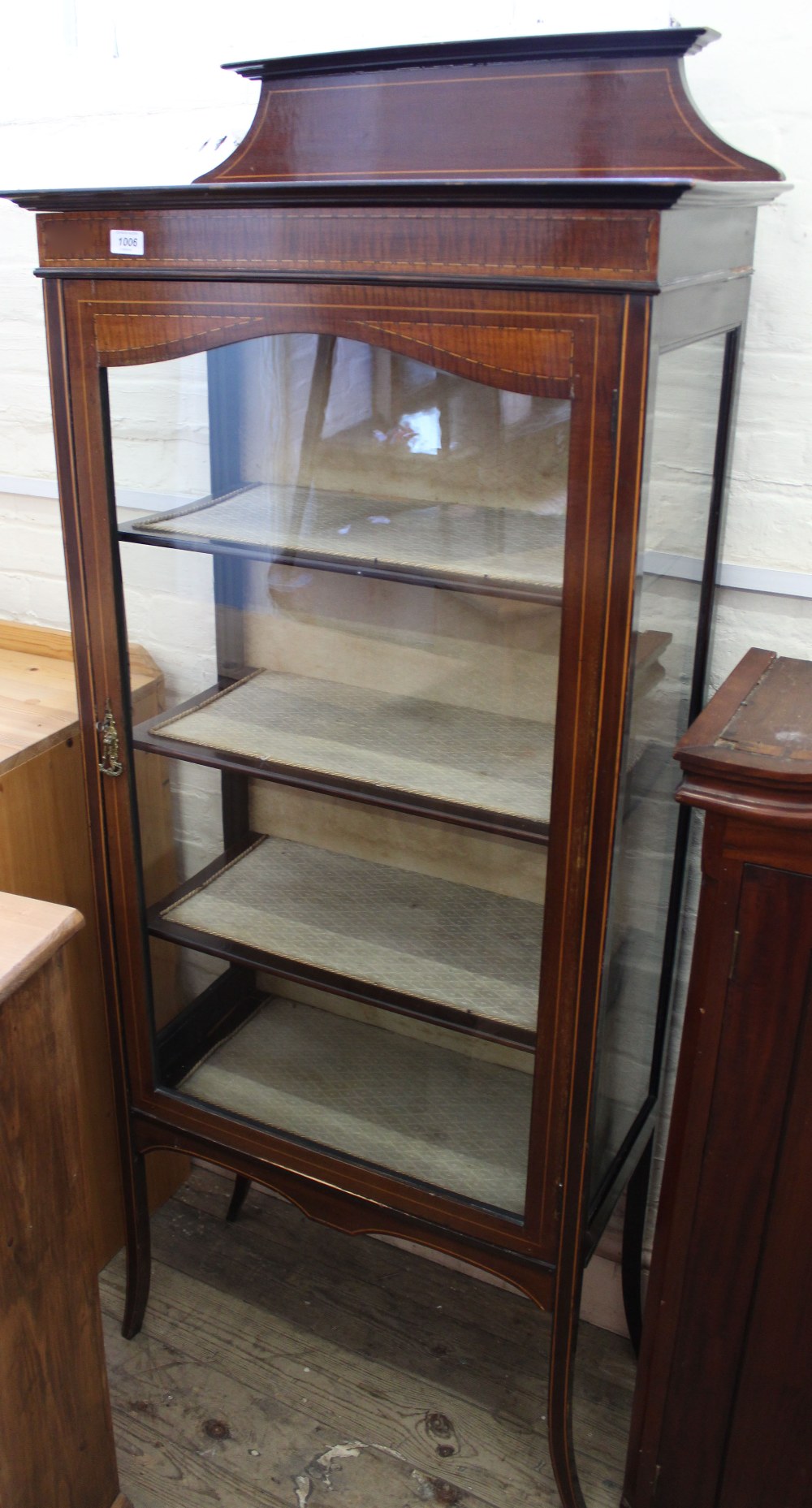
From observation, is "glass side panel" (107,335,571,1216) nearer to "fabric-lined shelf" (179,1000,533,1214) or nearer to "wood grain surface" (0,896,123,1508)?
"fabric-lined shelf" (179,1000,533,1214)

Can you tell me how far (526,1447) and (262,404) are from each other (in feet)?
4.98

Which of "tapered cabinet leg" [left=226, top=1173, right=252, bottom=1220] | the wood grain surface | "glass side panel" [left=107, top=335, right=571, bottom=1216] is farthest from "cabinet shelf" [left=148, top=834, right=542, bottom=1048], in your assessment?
"tapered cabinet leg" [left=226, top=1173, right=252, bottom=1220]

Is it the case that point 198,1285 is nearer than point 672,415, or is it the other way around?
point 672,415

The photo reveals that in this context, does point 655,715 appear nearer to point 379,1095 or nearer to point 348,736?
point 348,736

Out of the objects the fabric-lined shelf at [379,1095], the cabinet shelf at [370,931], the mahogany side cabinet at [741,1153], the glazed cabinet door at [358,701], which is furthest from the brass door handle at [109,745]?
the mahogany side cabinet at [741,1153]

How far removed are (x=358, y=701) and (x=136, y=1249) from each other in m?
0.95

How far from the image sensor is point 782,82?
1350 millimetres

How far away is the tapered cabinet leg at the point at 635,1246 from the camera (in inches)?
70.2

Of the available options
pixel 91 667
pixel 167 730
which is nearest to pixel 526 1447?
pixel 167 730

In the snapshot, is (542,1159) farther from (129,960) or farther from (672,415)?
(672,415)

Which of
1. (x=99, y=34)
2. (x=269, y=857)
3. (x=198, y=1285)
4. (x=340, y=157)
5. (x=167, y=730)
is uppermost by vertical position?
(x=99, y=34)

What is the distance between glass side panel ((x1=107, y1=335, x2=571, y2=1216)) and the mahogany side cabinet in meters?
0.20

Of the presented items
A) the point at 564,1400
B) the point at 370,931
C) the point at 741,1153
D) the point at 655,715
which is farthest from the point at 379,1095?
the point at 655,715

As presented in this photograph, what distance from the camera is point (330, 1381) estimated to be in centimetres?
184
